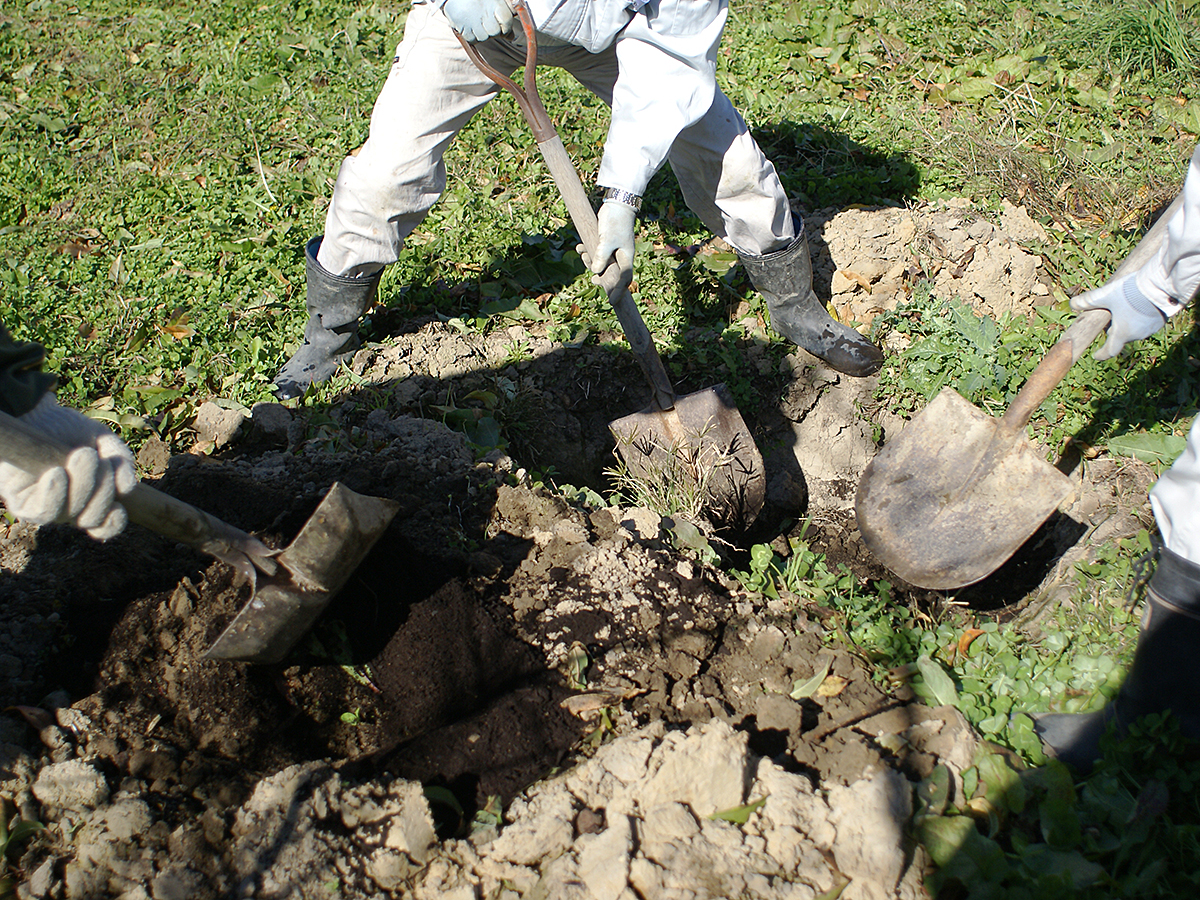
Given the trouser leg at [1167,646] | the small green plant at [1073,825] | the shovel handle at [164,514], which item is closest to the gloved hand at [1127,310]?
the trouser leg at [1167,646]

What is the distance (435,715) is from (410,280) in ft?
7.66

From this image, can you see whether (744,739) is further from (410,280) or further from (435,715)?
(410,280)

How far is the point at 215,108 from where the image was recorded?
16.2ft

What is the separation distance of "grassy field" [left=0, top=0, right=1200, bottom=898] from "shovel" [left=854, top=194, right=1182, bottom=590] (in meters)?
0.23

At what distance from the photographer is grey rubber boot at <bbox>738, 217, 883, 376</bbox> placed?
3.37 metres

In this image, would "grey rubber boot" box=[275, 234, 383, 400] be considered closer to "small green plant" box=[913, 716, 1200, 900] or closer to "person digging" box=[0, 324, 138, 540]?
"person digging" box=[0, 324, 138, 540]

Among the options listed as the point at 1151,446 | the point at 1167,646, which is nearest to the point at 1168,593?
the point at 1167,646

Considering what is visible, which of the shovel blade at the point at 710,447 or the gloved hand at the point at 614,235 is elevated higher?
the gloved hand at the point at 614,235

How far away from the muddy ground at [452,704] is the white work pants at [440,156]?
722 millimetres

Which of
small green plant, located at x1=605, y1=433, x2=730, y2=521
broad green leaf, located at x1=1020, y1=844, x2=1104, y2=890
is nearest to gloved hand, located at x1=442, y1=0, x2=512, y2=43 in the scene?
small green plant, located at x1=605, y1=433, x2=730, y2=521

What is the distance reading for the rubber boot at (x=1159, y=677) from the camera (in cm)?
187

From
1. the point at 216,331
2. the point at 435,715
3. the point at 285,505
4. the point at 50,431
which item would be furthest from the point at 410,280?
the point at 435,715

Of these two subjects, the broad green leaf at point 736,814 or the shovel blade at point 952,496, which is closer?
the broad green leaf at point 736,814

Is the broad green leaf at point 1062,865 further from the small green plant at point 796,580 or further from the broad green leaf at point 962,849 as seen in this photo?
the small green plant at point 796,580
